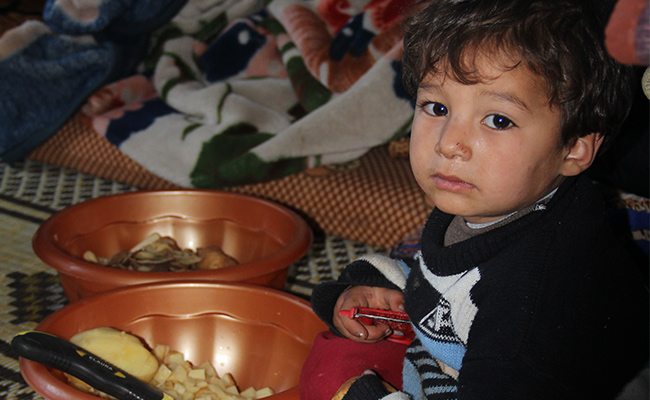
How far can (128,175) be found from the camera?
1.29m

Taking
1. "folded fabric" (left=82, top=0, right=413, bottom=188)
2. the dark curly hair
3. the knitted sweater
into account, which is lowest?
"folded fabric" (left=82, top=0, right=413, bottom=188)

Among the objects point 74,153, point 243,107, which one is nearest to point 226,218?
point 243,107

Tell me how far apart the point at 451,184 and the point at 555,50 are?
0.13m

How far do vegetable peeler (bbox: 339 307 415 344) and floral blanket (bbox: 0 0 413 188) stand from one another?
54 cm

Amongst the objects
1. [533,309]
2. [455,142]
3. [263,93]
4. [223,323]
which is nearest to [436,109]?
[455,142]

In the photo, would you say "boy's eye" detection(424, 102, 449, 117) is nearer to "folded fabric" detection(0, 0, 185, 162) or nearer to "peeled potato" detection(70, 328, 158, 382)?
"peeled potato" detection(70, 328, 158, 382)

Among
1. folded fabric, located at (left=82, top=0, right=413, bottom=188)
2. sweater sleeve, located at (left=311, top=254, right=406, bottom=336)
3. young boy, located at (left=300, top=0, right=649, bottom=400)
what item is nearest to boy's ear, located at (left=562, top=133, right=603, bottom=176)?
young boy, located at (left=300, top=0, right=649, bottom=400)

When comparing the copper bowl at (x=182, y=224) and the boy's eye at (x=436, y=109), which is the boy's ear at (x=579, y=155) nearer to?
the boy's eye at (x=436, y=109)

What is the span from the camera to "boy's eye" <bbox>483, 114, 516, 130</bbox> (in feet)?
1.62

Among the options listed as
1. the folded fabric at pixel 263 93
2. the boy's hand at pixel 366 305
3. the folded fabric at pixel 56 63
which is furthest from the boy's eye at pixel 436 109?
the folded fabric at pixel 56 63

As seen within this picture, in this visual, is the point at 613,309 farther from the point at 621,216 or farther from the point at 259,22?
the point at 259,22

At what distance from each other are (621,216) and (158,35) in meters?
1.06

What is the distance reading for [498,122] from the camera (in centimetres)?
50

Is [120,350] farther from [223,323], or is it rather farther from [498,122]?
[498,122]
